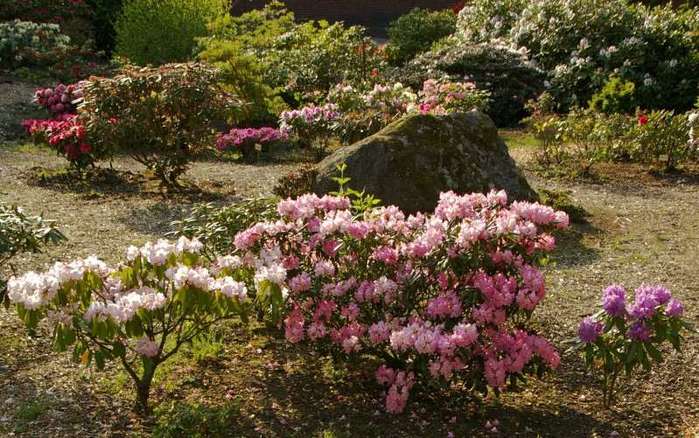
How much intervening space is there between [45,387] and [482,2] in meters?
15.4

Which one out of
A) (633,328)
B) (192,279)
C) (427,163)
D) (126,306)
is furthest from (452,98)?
(126,306)

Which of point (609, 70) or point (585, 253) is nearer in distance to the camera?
point (585, 253)

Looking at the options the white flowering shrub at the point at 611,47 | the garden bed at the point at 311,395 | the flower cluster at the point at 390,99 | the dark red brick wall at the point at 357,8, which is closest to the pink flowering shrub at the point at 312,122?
the flower cluster at the point at 390,99

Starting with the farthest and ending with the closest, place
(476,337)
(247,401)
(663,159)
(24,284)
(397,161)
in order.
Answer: (663,159) → (397,161) → (247,401) → (476,337) → (24,284)

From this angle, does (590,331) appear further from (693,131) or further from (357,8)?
(357,8)

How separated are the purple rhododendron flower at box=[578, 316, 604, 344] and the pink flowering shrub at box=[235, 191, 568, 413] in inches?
7.5

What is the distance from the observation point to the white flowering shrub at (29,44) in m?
16.5

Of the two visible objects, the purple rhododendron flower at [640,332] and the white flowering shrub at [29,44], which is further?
the white flowering shrub at [29,44]

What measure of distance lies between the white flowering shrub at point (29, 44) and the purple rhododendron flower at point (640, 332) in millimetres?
14638

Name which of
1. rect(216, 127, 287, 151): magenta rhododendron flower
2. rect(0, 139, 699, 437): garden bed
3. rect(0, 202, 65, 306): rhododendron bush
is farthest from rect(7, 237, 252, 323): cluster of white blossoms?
rect(216, 127, 287, 151): magenta rhododendron flower

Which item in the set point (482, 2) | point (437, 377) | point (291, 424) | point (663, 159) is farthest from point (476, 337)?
point (482, 2)

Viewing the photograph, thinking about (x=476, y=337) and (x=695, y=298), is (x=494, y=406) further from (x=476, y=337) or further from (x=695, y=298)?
(x=695, y=298)

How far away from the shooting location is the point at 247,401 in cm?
426

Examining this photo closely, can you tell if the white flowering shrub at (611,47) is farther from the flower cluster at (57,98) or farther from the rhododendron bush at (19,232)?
the rhododendron bush at (19,232)
